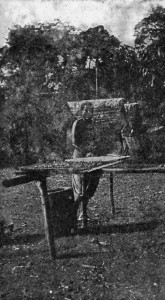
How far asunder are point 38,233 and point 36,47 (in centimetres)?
920

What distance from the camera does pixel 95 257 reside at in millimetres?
5660

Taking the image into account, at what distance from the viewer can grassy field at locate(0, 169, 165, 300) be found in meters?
4.60

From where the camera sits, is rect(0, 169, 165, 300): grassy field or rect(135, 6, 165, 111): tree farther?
rect(135, 6, 165, 111): tree

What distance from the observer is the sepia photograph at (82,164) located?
201 inches

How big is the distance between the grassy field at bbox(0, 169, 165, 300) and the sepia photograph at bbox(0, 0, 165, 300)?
0.01m

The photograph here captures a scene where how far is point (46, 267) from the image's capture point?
17.7 ft

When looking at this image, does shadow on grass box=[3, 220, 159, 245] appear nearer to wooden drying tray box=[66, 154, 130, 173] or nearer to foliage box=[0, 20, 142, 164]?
wooden drying tray box=[66, 154, 130, 173]

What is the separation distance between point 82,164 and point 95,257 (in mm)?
1325

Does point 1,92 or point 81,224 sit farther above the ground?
point 1,92

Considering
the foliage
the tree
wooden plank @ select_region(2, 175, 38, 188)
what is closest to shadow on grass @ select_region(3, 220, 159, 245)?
wooden plank @ select_region(2, 175, 38, 188)

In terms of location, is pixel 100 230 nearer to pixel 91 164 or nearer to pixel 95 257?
pixel 95 257

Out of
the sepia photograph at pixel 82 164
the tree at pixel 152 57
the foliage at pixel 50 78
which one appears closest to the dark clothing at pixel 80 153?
the sepia photograph at pixel 82 164

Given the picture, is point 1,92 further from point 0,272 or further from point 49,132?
point 0,272

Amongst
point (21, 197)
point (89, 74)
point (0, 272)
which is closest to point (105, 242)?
point (0, 272)
